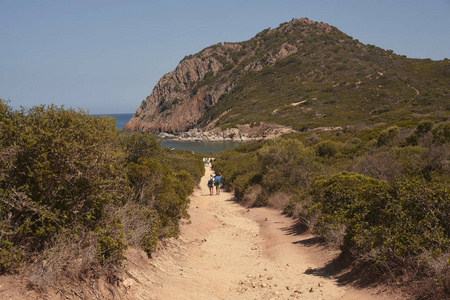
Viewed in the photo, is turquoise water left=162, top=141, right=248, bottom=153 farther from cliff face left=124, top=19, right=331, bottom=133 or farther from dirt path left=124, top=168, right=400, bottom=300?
dirt path left=124, top=168, right=400, bottom=300

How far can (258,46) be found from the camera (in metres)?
152

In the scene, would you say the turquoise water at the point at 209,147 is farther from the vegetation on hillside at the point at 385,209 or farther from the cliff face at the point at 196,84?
the vegetation on hillside at the point at 385,209

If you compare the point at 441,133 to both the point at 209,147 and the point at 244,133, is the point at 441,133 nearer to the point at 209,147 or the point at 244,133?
the point at 209,147

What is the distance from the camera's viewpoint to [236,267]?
31.1 ft

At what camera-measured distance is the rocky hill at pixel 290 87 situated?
82938 millimetres

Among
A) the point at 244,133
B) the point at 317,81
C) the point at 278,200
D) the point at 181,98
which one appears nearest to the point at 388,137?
the point at 278,200

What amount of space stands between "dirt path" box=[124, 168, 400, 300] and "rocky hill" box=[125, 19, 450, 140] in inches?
2022

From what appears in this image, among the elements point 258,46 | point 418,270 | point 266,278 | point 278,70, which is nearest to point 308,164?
point 266,278

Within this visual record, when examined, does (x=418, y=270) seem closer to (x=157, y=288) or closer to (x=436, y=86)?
(x=157, y=288)

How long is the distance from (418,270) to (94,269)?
512 cm

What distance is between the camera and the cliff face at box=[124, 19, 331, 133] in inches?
5413

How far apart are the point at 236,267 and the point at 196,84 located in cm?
14357

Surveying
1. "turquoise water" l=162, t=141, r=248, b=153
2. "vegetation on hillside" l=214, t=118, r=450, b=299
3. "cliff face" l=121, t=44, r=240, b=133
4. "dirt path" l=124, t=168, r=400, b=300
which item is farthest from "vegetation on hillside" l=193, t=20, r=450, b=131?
"dirt path" l=124, t=168, r=400, b=300

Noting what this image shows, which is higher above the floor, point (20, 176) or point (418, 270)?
point (20, 176)
